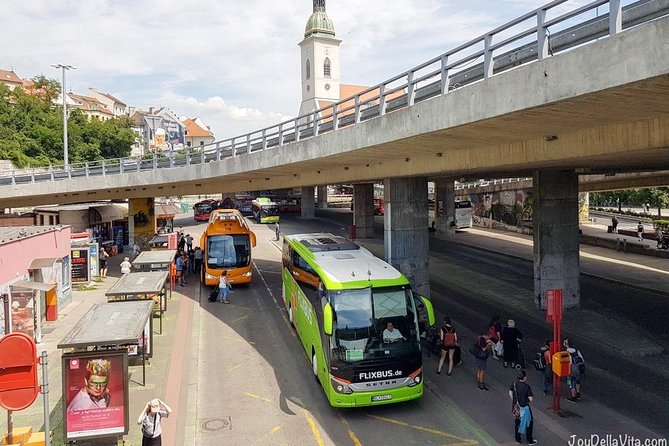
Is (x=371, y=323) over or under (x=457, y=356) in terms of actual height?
over

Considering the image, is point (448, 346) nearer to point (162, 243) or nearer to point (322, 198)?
point (162, 243)

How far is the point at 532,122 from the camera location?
10758 millimetres

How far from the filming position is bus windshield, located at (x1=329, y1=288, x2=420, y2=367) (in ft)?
38.1

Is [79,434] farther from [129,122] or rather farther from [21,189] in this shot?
[129,122]

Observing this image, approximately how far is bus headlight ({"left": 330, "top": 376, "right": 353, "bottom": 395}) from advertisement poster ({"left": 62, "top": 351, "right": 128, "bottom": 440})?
4297 mm

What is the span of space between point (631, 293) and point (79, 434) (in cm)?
2270

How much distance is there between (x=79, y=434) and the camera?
9.96 m

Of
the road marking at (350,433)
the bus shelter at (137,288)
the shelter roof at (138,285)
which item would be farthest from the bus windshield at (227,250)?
the road marking at (350,433)

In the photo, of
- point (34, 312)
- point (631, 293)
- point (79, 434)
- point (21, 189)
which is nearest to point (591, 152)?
point (79, 434)

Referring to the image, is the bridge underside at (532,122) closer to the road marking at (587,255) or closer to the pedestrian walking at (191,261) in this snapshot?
the pedestrian walking at (191,261)

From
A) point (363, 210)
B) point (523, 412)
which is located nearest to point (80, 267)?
point (523, 412)

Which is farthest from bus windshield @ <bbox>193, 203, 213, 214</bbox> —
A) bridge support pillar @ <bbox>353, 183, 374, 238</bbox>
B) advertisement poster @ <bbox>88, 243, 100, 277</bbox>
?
advertisement poster @ <bbox>88, 243, 100, 277</bbox>

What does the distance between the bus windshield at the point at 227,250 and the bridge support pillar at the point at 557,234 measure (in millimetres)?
13473

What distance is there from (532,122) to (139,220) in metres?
36.1
